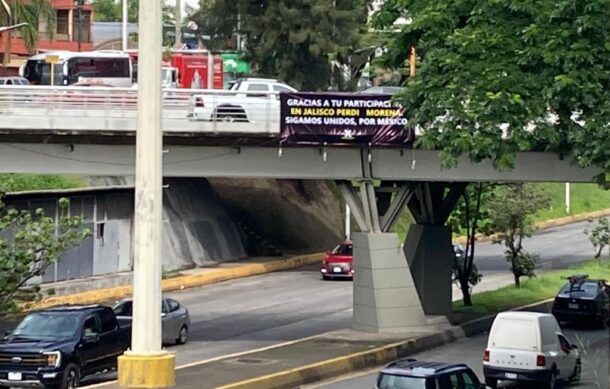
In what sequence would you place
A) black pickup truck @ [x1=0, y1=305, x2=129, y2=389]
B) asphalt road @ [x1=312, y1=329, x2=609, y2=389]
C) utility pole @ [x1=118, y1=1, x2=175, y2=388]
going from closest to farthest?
utility pole @ [x1=118, y1=1, x2=175, y2=388] → black pickup truck @ [x1=0, y1=305, x2=129, y2=389] → asphalt road @ [x1=312, y1=329, x2=609, y2=389]

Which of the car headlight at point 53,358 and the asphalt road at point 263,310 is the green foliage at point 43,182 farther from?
the car headlight at point 53,358

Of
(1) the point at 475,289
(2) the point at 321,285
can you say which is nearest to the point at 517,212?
(1) the point at 475,289

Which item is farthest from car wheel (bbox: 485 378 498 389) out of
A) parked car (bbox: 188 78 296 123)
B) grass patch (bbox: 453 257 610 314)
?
grass patch (bbox: 453 257 610 314)

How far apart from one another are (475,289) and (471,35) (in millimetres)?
26655

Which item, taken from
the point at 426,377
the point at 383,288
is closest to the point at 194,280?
the point at 383,288

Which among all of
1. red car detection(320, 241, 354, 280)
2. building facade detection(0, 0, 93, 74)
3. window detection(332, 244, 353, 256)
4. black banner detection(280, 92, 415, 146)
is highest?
building facade detection(0, 0, 93, 74)

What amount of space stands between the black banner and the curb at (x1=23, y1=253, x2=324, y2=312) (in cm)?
883

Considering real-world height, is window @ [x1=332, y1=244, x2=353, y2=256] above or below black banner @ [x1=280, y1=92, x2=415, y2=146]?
below

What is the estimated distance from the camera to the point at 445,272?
3841 centimetres

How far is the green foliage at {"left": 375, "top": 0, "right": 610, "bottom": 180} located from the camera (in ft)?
82.4

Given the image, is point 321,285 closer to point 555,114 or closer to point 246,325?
point 246,325

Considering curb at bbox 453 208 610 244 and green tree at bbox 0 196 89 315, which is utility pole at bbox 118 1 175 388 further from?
curb at bbox 453 208 610 244

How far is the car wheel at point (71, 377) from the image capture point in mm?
24547

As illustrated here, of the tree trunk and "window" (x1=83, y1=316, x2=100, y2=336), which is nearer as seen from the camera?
"window" (x1=83, y1=316, x2=100, y2=336)
